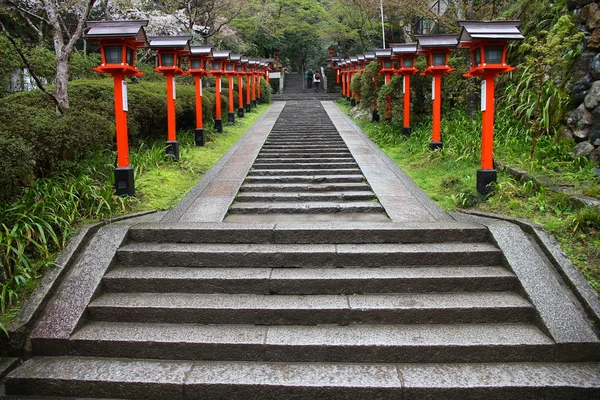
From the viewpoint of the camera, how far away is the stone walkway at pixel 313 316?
12.7ft

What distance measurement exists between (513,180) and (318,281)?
378cm

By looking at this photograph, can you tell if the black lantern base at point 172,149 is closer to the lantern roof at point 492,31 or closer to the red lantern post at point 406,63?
the red lantern post at point 406,63

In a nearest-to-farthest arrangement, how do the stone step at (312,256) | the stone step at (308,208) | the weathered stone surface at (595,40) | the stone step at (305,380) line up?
the stone step at (305,380) → the stone step at (312,256) → the stone step at (308,208) → the weathered stone surface at (595,40)

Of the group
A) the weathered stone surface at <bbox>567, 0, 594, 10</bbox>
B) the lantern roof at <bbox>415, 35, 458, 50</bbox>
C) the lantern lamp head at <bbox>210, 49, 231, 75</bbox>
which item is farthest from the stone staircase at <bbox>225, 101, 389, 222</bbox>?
the weathered stone surface at <bbox>567, 0, 594, 10</bbox>

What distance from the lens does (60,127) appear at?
20.7 feet

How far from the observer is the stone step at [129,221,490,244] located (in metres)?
5.54

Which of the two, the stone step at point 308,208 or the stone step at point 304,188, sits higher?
the stone step at point 304,188

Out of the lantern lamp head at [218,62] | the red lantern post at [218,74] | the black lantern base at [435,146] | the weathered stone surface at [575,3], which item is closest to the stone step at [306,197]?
the black lantern base at [435,146]

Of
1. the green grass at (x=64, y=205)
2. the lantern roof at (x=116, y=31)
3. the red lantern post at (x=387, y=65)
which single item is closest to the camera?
the green grass at (x=64, y=205)

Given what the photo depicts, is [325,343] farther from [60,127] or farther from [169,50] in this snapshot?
[169,50]

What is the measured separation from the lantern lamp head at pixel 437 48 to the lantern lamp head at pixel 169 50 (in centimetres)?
472

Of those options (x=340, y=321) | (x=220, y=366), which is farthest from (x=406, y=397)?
(x=220, y=366)

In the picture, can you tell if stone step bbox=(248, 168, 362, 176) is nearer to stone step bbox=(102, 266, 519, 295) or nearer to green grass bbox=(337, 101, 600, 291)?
green grass bbox=(337, 101, 600, 291)

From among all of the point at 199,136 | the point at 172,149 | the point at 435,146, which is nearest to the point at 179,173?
the point at 172,149
